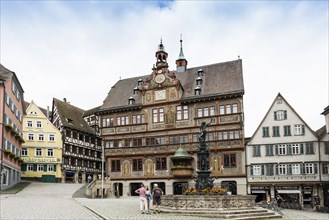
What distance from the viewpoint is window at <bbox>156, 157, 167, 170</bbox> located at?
50.5m

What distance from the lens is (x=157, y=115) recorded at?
51875mm

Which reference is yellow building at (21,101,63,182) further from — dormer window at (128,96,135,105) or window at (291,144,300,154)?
window at (291,144,300,154)

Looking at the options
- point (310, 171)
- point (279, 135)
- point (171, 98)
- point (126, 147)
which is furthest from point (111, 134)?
point (310, 171)

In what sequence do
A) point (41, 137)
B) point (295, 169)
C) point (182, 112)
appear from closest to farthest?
1. point (295, 169)
2. point (182, 112)
3. point (41, 137)

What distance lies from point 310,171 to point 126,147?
2152cm

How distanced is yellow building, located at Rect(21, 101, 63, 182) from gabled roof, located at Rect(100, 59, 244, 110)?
10419 mm

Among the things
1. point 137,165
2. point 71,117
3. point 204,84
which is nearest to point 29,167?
point 71,117

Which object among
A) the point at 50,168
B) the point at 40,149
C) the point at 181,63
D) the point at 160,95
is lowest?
the point at 50,168

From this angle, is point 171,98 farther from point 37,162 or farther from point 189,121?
point 37,162

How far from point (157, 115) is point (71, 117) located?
19.0 m

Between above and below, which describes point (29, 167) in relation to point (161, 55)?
below

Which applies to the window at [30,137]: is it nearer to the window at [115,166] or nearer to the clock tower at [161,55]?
the window at [115,166]

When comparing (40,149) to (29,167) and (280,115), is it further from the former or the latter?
(280,115)

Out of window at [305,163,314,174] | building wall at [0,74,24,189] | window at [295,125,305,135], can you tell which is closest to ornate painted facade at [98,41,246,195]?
window at [295,125,305,135]
